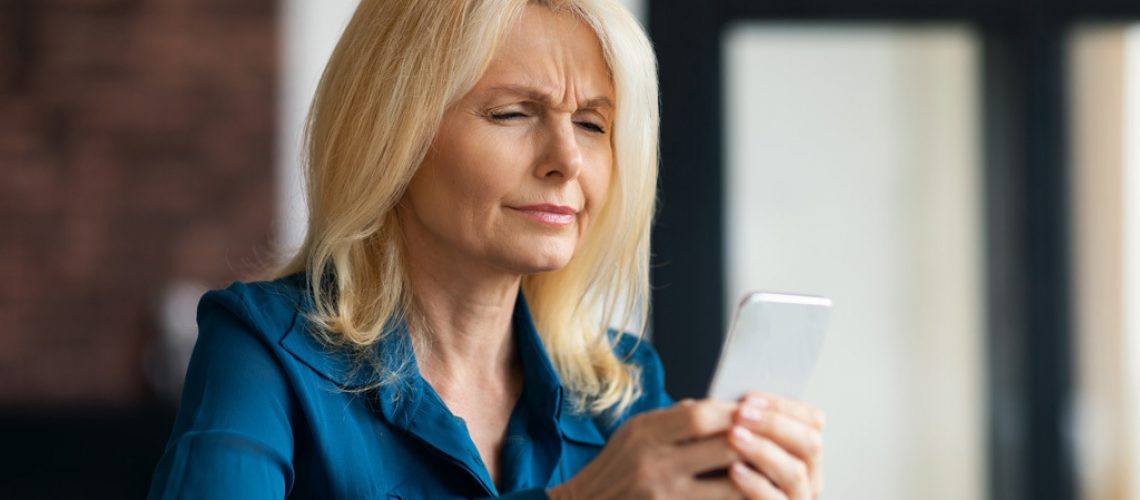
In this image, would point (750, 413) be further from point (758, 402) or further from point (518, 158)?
point (518, 158)

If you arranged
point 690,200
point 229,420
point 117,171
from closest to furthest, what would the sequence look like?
point 229,420 → point 117,171 → point 690,200

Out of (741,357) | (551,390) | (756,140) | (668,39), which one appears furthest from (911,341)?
(741,357)

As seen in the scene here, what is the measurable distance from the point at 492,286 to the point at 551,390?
0.16 metres

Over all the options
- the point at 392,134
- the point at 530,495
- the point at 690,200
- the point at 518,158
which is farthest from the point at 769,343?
the point at 690,200

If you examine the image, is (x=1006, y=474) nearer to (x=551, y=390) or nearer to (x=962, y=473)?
(x=962, y=473)

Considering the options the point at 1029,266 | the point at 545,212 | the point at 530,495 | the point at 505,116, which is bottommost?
the point at 1029,266

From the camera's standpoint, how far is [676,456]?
116 cm

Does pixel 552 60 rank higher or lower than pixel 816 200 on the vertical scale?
higher

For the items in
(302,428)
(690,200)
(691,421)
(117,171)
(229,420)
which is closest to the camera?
(691,421)

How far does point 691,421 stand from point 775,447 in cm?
9

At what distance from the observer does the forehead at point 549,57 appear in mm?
1433

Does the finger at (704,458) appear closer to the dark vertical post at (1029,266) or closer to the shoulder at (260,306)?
the shoulder at (260,306)

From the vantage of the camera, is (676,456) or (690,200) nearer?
(676,456)

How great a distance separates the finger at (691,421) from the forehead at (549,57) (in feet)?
1.40
